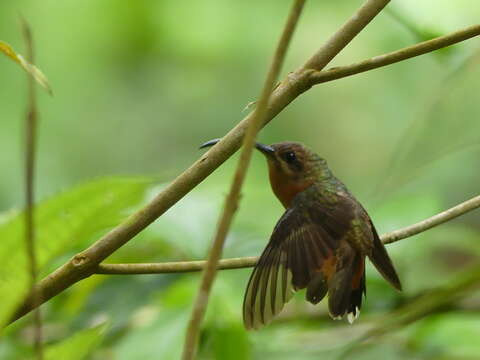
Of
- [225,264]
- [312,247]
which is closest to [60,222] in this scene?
[225,264]

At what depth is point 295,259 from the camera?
83.1 inches

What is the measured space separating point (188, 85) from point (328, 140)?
1294mm

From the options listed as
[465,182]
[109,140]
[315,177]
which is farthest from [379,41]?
[315,177]

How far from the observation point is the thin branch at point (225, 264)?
1.44 metres

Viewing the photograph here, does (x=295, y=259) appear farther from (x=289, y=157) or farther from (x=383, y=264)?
(x=289, y=157)

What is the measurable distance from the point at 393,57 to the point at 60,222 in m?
0.68

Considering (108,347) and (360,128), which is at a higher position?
(108,347)

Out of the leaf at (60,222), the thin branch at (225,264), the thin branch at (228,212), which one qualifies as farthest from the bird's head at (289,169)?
the thin branch at (228,212)

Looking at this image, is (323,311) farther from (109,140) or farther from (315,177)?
(109,140)

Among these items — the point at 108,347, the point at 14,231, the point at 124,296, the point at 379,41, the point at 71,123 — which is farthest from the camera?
the point at 71,123

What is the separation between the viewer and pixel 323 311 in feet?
9.68

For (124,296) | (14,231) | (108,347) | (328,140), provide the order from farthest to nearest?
(328,140)
(108,347)
(124,296)
(14,231)

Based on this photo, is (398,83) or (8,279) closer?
(8,279)

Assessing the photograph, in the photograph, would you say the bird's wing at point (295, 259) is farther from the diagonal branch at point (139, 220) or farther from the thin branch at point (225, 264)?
the diagonal branch at point (139, 220)
